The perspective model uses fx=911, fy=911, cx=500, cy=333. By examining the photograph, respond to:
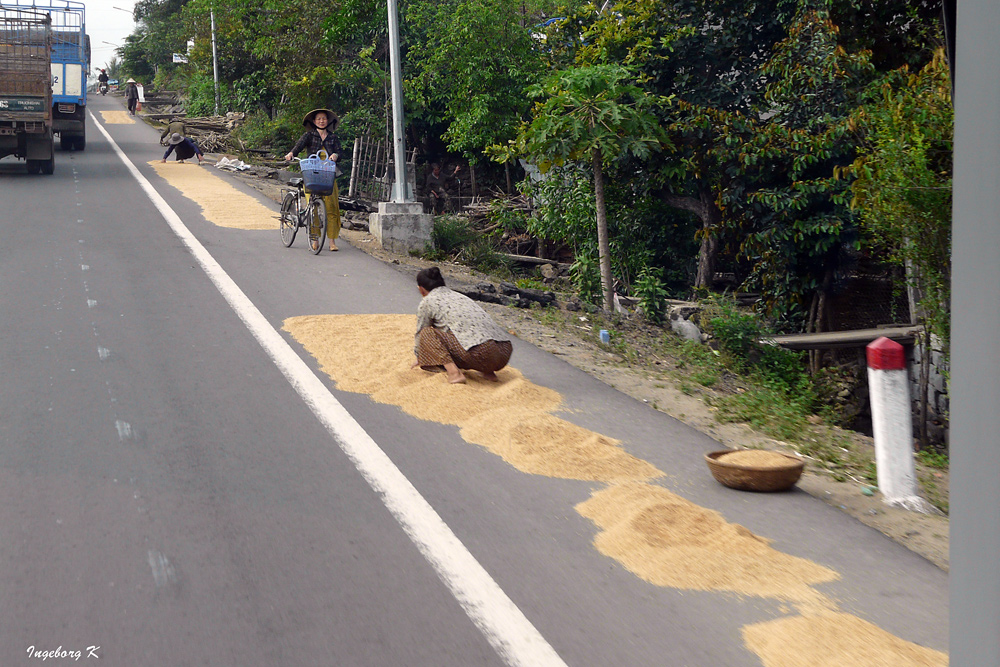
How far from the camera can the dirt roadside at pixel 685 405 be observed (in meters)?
5.04

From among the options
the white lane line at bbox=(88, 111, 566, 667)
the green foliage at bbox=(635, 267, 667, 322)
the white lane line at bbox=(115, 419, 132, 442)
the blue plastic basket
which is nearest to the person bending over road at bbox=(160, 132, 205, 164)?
the blue plastic basket

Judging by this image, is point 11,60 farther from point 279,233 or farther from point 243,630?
point 243,630

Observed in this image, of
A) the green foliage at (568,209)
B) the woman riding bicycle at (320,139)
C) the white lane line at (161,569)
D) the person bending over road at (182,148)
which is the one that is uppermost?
the person bending over road at (182,148)

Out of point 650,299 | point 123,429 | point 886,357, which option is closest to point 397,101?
point 650,299

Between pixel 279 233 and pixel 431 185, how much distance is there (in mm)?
13902

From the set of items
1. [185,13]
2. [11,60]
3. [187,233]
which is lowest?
[187,233]

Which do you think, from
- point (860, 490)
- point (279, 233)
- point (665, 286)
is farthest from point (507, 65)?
point (860, 490)

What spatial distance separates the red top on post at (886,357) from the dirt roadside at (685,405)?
78cm

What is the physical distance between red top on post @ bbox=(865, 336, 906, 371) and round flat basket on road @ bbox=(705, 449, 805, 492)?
30.1 inches

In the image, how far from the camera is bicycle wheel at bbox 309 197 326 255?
12.6 m

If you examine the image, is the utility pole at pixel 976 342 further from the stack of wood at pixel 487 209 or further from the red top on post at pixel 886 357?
the stack of wood at pixel 487 209

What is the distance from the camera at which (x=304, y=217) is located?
12.9 meters

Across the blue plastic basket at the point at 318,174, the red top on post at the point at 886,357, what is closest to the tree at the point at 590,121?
the blue plastic basket at the point at 318,174

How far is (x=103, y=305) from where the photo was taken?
9.23m
